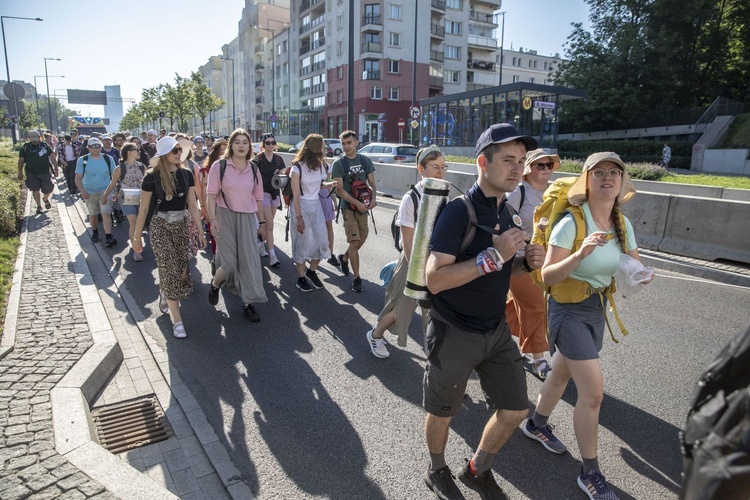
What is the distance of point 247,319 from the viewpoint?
19.8 ft

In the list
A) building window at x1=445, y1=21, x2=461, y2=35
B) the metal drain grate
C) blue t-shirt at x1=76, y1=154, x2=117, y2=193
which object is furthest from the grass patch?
building window at x1=445, y1=21, x2=461, y2=35

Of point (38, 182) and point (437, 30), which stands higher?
point (437, 30)

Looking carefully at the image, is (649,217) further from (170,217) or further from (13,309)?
(13,309)

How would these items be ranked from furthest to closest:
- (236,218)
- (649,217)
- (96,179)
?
(96,179)
(649,217)
(236,218)

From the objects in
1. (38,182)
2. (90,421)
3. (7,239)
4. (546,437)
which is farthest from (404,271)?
(38,182)

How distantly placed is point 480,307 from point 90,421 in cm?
283

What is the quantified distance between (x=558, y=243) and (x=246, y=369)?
299 centimetres

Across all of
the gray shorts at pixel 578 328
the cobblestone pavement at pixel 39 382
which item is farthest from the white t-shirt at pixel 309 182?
the gray shorts at pixel 578 328

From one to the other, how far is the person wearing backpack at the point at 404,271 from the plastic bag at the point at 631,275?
1.45 metres

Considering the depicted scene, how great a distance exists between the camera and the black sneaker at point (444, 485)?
283 cm

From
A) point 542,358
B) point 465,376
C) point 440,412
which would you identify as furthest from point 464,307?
point 542,358

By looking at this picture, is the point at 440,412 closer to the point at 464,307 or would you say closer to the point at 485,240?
the point at 464,307

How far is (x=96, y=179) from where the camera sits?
9.73 meters

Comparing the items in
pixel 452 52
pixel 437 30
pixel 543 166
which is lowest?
pixel 543 166
